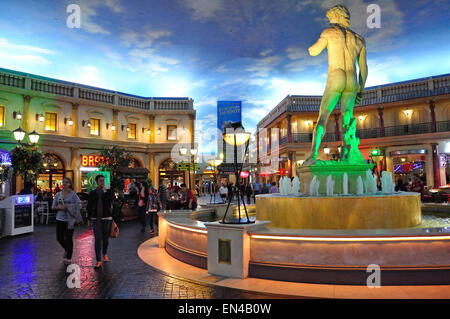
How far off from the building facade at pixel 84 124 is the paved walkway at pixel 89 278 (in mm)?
14721

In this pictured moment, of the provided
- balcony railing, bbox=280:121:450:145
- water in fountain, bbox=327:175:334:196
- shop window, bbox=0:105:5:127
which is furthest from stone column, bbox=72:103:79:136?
water in fountain, bbox=327:175:334:196

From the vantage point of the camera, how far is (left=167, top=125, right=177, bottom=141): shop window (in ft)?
91.8

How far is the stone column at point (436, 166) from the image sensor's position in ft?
77.3

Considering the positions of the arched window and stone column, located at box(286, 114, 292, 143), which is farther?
stone column, located at box(286, 114, 292, 143)

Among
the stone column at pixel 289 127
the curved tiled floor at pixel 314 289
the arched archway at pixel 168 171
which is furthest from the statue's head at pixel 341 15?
the arched archway at pixel 168 171

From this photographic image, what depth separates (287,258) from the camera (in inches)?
189

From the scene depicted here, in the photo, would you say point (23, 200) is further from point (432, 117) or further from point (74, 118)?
point (432, 117)

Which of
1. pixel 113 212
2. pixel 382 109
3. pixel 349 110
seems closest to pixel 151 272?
pixel 113 212

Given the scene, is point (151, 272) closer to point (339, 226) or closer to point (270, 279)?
point (270, 279)

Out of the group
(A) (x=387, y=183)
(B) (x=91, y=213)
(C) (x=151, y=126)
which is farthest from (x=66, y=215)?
(C) (x=151, y=126)

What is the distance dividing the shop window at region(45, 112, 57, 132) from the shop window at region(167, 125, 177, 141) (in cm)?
894

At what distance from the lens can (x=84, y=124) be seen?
948 inches

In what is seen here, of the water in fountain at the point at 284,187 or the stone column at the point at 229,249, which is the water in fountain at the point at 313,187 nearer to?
the water in fountain at the point at 284,187

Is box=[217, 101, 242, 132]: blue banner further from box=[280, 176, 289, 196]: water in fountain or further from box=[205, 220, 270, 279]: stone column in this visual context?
box=[205, 220, 270, 279]: stone column
